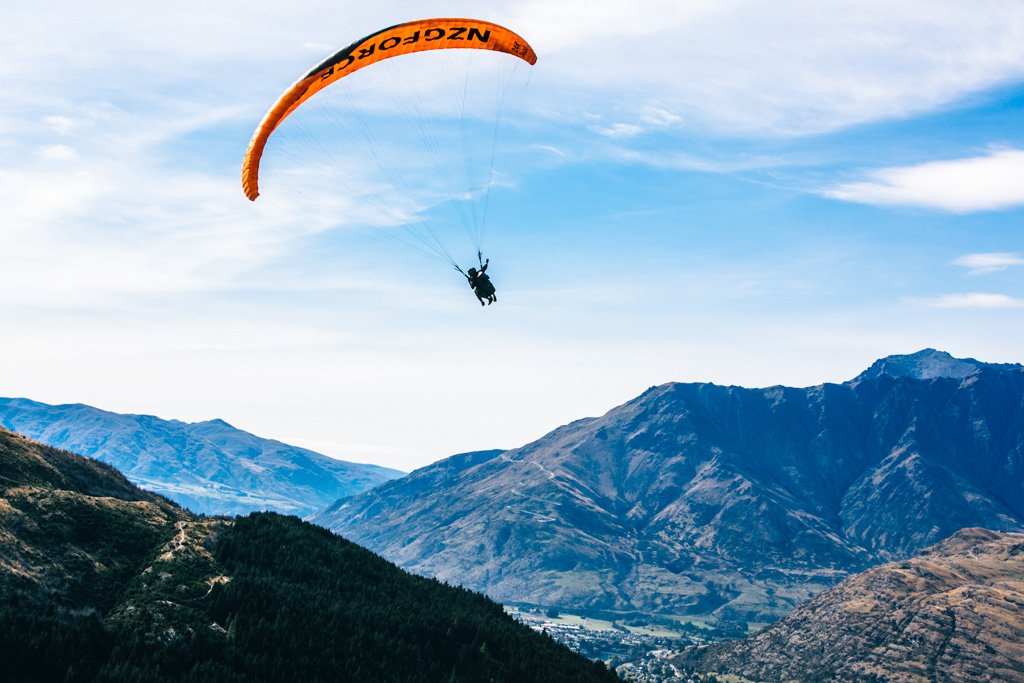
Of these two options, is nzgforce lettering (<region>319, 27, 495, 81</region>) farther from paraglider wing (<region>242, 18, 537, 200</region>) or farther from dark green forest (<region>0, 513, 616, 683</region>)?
dark green forest (<region>0, 513, 616, 683</region>)

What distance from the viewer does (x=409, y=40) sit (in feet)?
247

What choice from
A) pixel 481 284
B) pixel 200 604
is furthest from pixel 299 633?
pixel 481 284

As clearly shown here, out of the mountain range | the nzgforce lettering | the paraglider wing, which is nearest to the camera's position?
the paraglider wing

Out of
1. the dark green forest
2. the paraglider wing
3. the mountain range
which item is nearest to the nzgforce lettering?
the paraglider wing

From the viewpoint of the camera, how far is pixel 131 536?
121 meters

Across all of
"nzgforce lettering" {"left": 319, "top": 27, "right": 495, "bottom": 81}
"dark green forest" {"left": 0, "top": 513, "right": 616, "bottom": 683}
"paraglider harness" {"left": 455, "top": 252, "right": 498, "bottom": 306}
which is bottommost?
"dark green forest" {"left": 0, "top": 513, "right": 616, "bottom": 683}

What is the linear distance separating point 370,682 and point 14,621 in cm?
4983

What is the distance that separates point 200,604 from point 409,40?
82993mm

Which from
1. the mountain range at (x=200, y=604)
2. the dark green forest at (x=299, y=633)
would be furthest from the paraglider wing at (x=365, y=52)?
the mountain range at (x=200, y=604)

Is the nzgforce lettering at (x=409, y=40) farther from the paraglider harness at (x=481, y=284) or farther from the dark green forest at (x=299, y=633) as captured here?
the dark green forest at (x=299, y=633)

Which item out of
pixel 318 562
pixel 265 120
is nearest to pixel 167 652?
pixel 318 562

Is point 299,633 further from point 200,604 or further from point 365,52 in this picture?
point 365,52

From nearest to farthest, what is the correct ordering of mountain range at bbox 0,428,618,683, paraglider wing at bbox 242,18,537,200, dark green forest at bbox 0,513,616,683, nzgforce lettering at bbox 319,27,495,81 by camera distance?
paraglider wing at bbox 242,18,537,200, nzgforce lettering at bbox 319,27,495,81, dark green forest at bbox 0,513,616,683, mountain range at bbox 0,428,618,683

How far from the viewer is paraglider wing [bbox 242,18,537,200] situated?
7062cm
